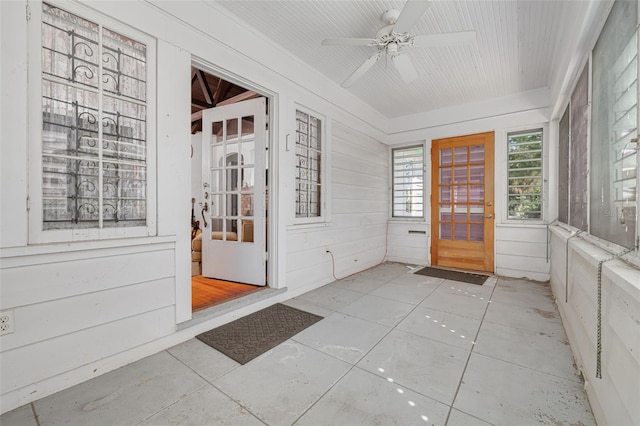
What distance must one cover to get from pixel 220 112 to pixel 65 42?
176 cm

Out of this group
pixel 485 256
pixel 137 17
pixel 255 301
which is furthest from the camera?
pixel 485 256

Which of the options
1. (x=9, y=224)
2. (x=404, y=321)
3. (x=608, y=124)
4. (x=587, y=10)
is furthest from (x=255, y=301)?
(x=587, y=10)

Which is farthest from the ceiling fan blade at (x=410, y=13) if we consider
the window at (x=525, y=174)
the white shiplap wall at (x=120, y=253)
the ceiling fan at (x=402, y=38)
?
the window at (x=525, y=174)

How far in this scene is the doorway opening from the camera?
302 cm

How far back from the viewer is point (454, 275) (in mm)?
4113

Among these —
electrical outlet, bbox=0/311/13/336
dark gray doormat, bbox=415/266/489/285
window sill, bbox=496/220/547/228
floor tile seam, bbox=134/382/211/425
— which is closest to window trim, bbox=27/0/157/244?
electrical outlet, bbox=0/311/13/336

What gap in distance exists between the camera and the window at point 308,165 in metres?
3.35

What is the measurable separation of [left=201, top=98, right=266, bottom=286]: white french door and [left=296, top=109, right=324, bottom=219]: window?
1.66 feet

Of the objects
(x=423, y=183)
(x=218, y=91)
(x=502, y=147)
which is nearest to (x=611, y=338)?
(x=502, y=147)

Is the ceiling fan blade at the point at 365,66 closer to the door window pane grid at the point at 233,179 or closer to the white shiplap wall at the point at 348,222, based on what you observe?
the white shiplap wall at the point at 348,222

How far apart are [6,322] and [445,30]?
3933 millimetres

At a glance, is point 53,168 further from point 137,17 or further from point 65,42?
point 137,17

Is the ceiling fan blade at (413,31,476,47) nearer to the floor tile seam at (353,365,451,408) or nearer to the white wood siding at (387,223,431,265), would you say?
the floor tile seam at (353,365,451,408)

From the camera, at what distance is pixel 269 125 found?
9.77ft
